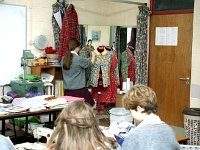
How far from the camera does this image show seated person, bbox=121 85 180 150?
7.05 feet

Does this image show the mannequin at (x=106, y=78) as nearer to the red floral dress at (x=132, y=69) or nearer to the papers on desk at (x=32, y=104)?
the red floral dress at (x=132, y=69)

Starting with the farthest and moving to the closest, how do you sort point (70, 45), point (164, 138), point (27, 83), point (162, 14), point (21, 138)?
point (162, 14)
point (70, 45)
point (27, 83)
point (21, 138)
point (164, 138)

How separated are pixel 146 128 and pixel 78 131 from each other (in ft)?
2.35

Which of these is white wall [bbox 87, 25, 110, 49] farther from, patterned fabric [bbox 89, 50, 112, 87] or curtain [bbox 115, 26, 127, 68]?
patterned fabric [bbox 89, 50, 112, 87]

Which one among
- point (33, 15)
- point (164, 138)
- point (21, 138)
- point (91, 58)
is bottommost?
point (21, 138)

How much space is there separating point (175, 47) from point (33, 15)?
2.37 m


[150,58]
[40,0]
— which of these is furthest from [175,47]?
[40,0]

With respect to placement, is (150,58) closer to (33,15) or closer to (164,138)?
(33,15)

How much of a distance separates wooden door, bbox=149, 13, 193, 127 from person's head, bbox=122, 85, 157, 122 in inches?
141

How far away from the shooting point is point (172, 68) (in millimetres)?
6078

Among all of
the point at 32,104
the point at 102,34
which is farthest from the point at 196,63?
the point at 32,104

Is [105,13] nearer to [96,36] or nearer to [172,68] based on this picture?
[96,36]

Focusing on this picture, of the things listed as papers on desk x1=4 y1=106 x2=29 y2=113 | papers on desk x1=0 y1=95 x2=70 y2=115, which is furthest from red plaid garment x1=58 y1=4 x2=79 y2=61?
papers on desk x1=4 y1=106 x2=29 y2=113

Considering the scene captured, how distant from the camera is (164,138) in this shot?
7.13ft
